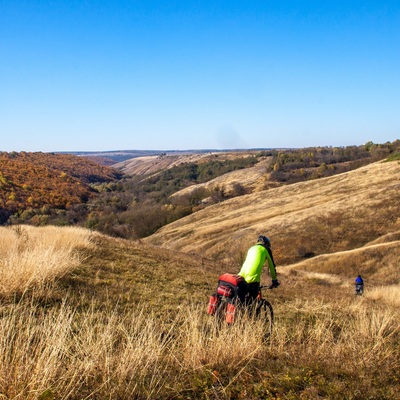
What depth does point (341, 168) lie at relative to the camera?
108188mm

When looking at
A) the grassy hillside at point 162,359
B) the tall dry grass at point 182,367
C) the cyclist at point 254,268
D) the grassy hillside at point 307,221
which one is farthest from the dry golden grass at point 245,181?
the tall dry grass at point 182,367

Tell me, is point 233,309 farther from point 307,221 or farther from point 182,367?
point 307,221

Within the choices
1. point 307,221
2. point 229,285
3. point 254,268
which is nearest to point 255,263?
point 254,268

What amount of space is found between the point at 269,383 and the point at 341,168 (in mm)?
112401

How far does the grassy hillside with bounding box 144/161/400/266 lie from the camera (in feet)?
151

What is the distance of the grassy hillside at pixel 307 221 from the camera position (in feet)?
151

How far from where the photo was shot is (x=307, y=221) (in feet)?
172

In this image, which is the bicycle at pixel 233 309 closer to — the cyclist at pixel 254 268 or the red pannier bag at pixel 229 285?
the red pannier bag at pixel 229 285

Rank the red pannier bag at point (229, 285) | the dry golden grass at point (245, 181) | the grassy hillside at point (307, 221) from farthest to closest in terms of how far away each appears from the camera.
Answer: the dry golden grass at point (245, 181)
the grassy hillside at point (307, 221)
the red pannier bag at point (229, 285)

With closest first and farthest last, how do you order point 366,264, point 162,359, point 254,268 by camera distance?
point 162,359
point 254,268
point 366,264

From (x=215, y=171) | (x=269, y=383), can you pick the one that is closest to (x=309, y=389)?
(x=269, y=383)

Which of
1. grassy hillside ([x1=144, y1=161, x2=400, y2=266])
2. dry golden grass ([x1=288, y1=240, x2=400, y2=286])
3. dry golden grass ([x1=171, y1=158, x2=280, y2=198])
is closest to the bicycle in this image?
dry golden grass ([x1=288, y1=240, x2=400, y2=286])

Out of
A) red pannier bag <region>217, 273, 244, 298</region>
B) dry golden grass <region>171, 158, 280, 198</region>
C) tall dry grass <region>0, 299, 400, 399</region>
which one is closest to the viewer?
tall dry grass <region>0, 299, 400, 399</region>

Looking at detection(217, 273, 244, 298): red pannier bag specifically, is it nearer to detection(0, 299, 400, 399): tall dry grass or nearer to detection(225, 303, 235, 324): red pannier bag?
detection(225, 303, 235, 324): red pannier bag
